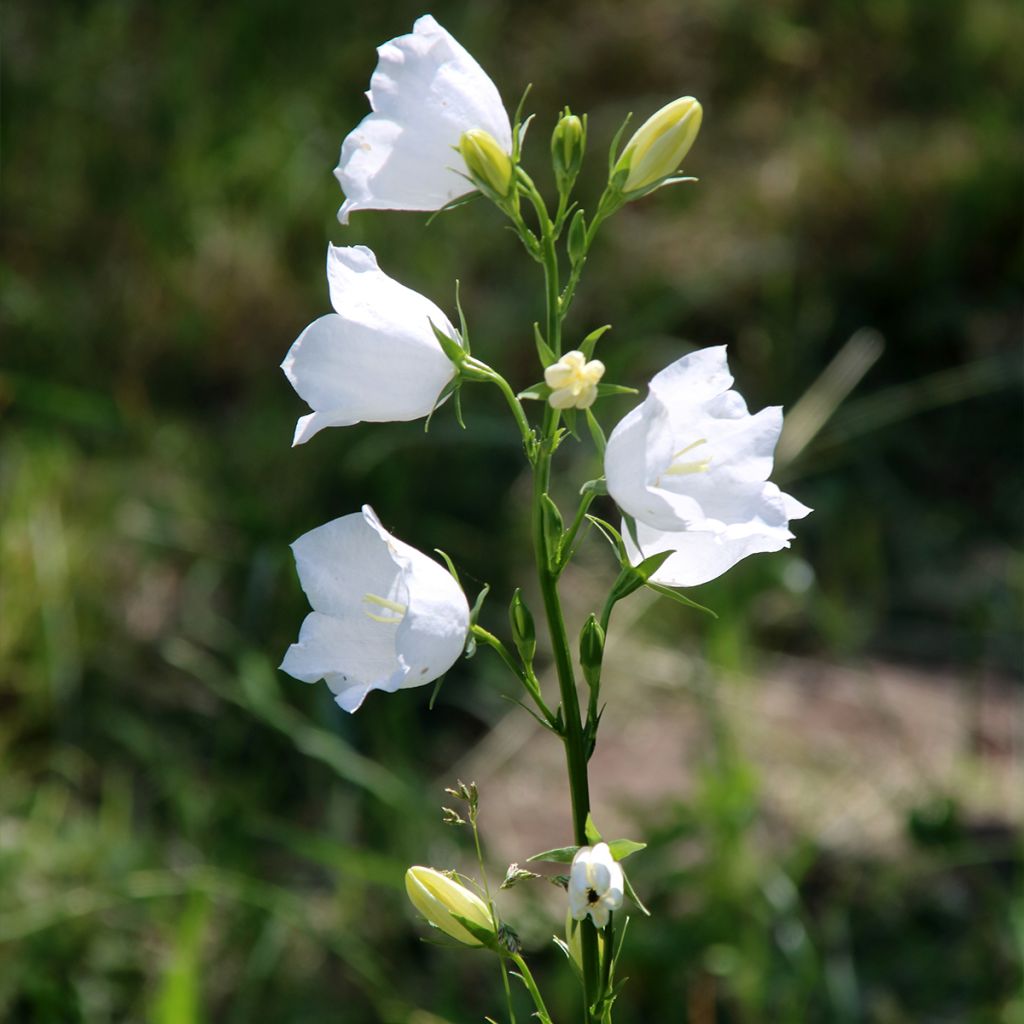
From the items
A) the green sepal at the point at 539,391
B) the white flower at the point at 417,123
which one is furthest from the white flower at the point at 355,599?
the white flower at the point at 417,123

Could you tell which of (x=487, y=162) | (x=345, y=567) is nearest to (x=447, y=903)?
(x=345, y=567)

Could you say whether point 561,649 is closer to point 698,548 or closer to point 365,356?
point 698,548

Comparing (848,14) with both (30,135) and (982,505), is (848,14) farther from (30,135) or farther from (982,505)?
(30,135)

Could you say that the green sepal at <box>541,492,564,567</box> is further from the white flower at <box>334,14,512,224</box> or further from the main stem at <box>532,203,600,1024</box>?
the white flower at <box>334,14,512,224</box>

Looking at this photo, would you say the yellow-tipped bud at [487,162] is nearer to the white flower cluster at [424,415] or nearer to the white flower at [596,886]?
the white flower cluster at [424,415]

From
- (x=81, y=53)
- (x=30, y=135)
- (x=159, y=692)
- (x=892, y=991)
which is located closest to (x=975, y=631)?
(x=892, y=991)

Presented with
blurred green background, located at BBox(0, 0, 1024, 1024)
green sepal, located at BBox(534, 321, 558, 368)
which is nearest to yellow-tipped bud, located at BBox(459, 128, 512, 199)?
green sepal, located at BBox(534, 321, 558, 368)
